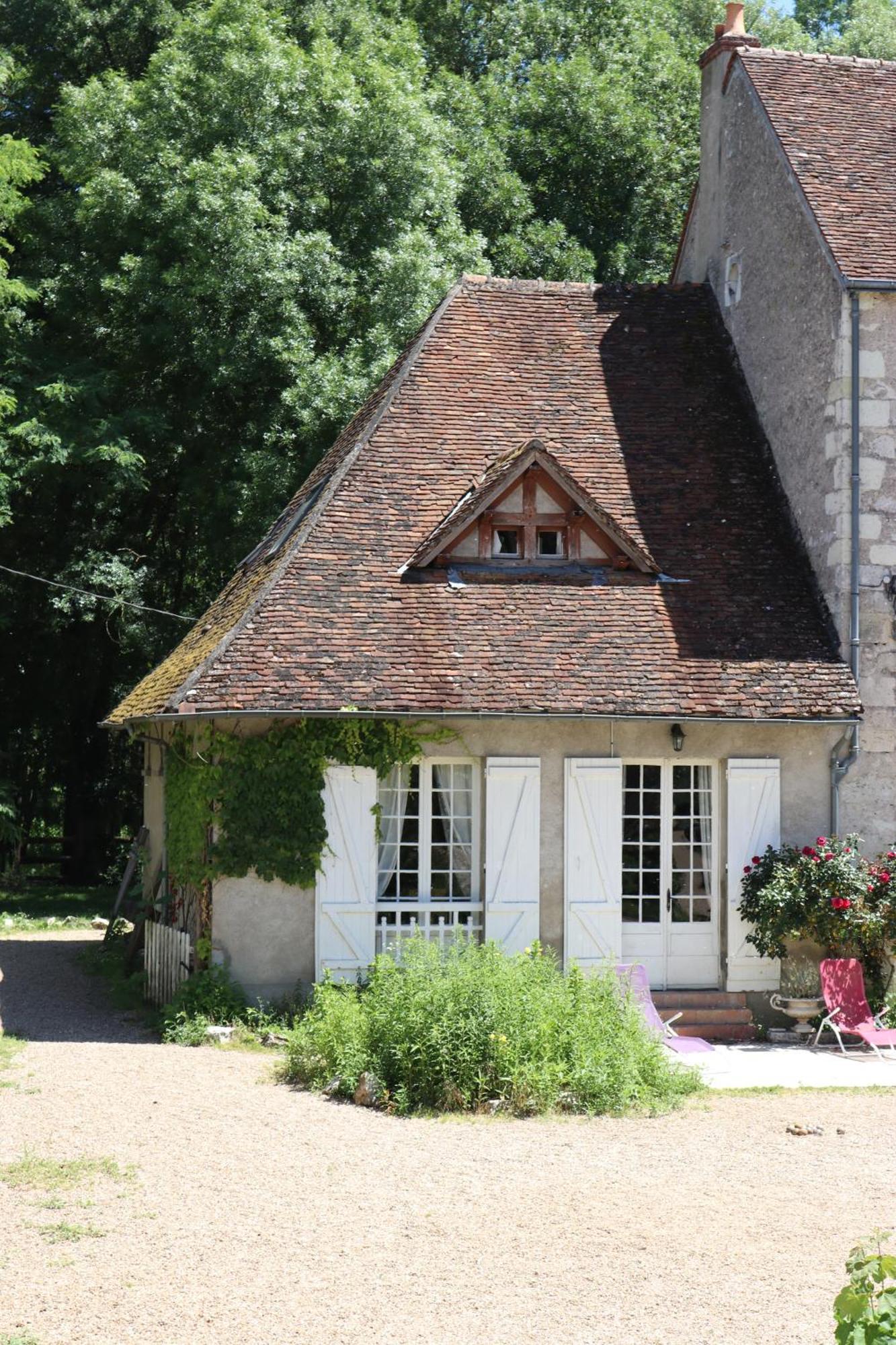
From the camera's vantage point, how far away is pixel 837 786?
12.9 meters

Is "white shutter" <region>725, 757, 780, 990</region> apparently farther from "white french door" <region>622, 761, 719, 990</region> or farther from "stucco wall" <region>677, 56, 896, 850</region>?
"stucco wall" <region>677, 56, 896, 850</region>

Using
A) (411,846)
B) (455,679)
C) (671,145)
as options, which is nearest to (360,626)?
(455,679)

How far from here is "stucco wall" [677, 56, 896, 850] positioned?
1295cm

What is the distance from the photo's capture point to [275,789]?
481 inches

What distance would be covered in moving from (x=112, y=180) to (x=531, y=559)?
1147cm

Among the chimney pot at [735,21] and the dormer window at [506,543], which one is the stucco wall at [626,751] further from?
the chimney pot at [735,21]

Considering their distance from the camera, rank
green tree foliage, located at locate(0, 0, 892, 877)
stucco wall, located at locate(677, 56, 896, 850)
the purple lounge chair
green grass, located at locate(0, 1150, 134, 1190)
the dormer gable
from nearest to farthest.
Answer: green grass, located at locate(0, 1150, 134, 1190) < the purple lounge chair < stucco wall, located at locate(677, 56, 896, 850) < the dormer gable < green tree foliage, located at locate(0, 0, 892, 877)

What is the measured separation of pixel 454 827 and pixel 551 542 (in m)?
2.91

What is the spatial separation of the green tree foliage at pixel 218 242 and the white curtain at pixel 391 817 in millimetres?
8660

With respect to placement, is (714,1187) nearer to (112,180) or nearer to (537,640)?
(537,640)

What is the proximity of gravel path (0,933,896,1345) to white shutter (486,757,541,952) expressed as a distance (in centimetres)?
285

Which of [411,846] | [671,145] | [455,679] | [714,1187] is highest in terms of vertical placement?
[671,145]

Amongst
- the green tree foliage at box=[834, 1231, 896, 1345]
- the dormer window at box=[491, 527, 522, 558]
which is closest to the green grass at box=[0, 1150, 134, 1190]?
the green tree foliage at box=[834, 1231, 896, 1345]

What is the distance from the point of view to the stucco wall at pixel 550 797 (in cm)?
1222
